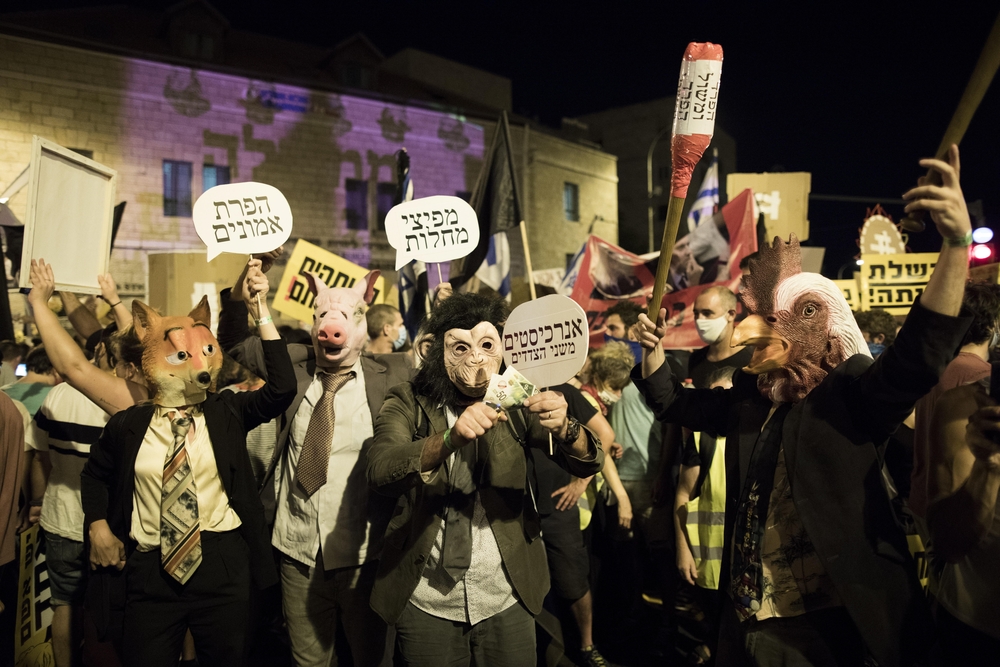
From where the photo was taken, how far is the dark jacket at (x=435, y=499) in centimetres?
259

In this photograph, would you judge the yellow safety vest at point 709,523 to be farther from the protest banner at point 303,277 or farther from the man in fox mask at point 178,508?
the protest banner at point 303,277

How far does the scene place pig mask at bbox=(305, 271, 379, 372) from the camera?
342 cm

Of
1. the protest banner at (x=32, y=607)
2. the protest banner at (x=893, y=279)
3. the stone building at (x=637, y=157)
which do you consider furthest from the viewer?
the stone building at (x=637, y=157)

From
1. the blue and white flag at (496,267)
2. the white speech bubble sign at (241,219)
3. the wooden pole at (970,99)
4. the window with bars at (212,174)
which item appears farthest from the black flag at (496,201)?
the window with bars at (212,174)

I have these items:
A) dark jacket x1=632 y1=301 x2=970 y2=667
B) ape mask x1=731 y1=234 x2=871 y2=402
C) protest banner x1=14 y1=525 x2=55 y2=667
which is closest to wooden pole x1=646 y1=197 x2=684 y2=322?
ape mask x1=731 y1=234 x2=871 y2=402

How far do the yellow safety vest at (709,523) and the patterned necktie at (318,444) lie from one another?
1.96m

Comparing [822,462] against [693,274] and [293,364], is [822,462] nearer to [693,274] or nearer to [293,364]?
[293,364]

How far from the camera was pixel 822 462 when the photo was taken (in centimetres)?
219

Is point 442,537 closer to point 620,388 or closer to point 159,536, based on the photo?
point 159,536

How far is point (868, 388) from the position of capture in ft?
6.78

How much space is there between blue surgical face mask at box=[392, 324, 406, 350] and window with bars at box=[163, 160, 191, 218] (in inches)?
605

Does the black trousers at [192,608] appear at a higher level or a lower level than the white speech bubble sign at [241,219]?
lower

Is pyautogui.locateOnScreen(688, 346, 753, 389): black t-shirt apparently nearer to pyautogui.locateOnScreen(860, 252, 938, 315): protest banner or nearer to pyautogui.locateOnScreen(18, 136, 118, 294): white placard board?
pyautogui.locateOnScreen(860, 252, 938, 315): protest banner

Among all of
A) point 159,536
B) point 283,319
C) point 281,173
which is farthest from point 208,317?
point 281,173
